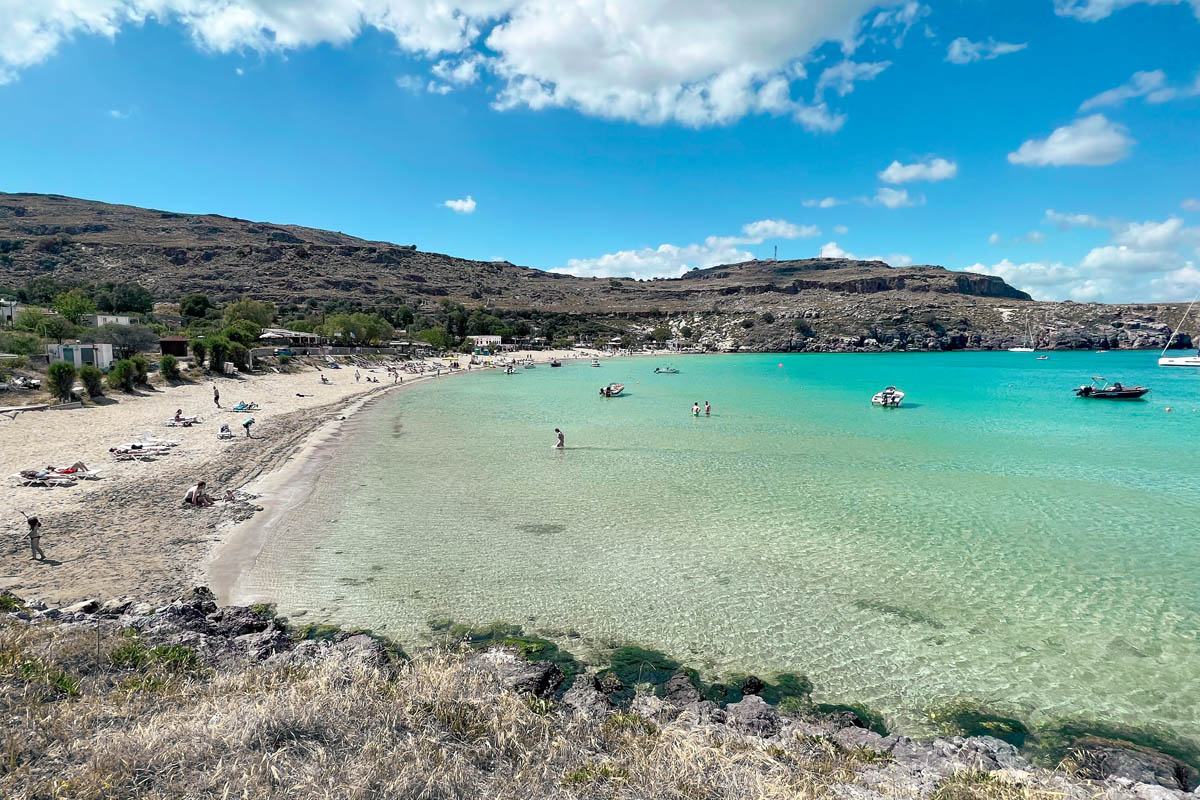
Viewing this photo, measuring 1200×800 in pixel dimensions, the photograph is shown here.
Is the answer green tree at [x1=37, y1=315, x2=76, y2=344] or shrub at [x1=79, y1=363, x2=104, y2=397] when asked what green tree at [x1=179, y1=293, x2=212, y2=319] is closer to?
green tree at [x1=37, y1=315, x2=76, y2=344]

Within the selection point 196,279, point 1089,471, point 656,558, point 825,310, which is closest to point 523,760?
point 656,558

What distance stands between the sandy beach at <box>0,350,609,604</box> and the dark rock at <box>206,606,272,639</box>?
1.67m

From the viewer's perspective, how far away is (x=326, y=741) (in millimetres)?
5027

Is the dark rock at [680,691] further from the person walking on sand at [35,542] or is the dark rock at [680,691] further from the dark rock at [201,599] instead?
the person walking on sand at [35,542]

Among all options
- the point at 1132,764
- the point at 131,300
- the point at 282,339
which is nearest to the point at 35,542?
the point at 1132,764

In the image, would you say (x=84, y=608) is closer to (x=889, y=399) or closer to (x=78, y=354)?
(x=78, y=354)

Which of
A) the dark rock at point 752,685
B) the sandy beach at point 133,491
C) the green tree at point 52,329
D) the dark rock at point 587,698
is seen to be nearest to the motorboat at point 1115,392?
the dark rock at point 752,685

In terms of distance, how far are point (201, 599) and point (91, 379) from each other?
26279mm

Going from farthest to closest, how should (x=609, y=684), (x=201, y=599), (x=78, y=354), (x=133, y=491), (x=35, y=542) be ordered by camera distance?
(x=78, y=354) < (x=133, y=491) < (x=35, y=542) < (x=201, y=599) < (x=609, y=684)

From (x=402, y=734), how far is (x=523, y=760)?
45.9 inches

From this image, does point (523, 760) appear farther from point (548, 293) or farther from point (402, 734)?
point (548, 293)

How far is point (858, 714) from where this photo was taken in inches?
289

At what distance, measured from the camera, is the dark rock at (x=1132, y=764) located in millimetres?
6090


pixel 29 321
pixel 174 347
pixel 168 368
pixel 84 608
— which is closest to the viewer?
pixel 84 608
